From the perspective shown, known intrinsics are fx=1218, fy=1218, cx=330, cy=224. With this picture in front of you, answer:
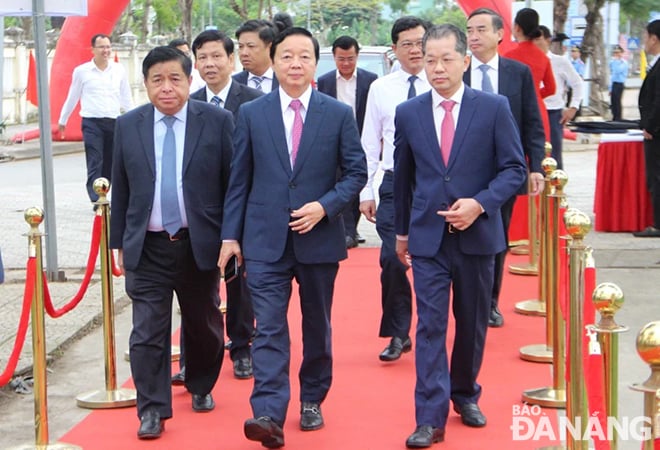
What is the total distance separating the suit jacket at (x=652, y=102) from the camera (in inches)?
430

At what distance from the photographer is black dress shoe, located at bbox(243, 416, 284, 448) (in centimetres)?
521

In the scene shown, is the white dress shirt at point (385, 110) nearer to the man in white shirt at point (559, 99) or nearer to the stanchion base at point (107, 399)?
the stanchion base at point (107, 399)

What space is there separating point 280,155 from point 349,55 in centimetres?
520

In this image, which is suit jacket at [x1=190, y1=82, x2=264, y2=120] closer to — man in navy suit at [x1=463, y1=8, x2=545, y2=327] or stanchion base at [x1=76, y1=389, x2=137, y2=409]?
man in navy suit at [x1=463, y1=8, x2=545, y2=327]

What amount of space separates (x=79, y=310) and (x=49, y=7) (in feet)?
8.20

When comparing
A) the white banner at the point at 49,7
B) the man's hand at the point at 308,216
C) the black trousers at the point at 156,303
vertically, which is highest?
the white banner at the point at 49,7

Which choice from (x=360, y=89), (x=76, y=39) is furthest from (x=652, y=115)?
(x=76, y=39)

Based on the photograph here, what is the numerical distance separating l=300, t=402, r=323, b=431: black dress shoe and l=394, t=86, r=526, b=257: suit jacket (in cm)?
90

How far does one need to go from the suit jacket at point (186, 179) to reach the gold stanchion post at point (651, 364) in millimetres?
3103

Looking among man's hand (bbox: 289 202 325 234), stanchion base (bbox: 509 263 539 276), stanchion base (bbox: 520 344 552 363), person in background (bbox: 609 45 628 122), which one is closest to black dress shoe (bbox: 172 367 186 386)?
man's hand (bbox: 289 202 325 234)

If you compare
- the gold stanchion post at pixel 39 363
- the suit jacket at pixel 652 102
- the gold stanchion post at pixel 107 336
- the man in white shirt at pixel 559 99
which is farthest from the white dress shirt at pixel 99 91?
the gold stanchion post at pixel 39 363

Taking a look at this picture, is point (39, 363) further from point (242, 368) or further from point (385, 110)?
point (385, 110)

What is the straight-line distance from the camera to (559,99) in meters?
12.3

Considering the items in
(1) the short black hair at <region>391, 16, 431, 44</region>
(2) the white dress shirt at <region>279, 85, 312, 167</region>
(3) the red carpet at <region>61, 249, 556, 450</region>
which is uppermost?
(1) the short black hair at <region>391, 16, 431, 44</region>
